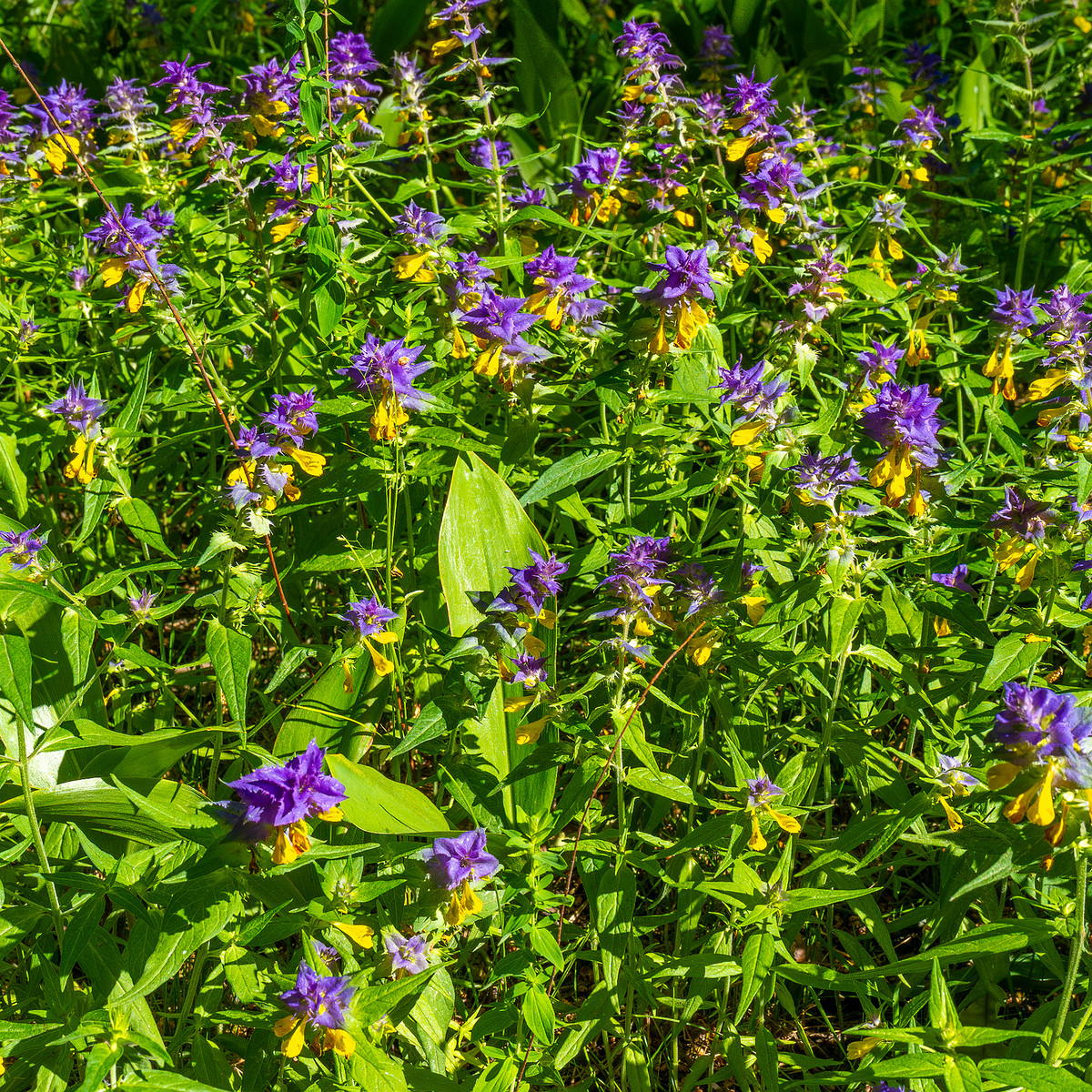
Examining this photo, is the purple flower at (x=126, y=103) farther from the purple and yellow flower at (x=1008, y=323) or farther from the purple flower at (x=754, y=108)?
the purple and yellow flower at (x=1008, y=323)

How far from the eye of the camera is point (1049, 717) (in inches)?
54.9

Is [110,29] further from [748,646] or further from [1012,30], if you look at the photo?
[748,646]

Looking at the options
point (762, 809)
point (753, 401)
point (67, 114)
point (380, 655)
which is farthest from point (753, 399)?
point (67, 114)

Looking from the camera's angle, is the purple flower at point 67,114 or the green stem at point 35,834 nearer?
the green stem at point 35,834

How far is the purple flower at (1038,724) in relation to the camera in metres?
1.34

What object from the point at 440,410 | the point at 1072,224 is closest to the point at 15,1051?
the point at 440,410

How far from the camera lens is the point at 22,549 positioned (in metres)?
1.84

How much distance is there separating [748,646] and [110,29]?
19.7 ft

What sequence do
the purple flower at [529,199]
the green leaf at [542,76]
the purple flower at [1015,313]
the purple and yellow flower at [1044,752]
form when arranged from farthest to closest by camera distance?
the green leaf at [542,76], the purple flower at [529,199], the purple flower at [1015,313], the purple and yellow flower at [1044,752]

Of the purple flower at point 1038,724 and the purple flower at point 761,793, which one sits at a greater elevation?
the purple flower at point 1038,724

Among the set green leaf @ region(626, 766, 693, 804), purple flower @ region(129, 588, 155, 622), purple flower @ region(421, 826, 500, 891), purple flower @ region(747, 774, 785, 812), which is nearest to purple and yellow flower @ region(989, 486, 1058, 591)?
purple flower @ region(747, 774, 785, 812)

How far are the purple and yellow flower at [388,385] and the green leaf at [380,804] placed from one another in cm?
58

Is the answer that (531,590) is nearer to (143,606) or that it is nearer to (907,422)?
(907,422)

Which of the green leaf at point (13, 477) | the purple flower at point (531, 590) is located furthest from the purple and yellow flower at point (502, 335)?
the green leaf at point (13, 477)
